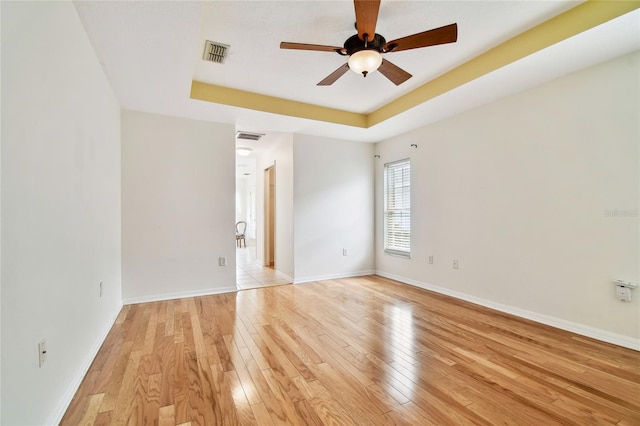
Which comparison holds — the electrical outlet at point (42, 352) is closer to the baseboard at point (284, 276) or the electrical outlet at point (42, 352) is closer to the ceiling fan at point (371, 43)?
the ceiling fan at point (371, 43)

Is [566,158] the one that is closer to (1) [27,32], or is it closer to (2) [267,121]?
(2) [267,121]

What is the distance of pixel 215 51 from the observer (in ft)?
8.82

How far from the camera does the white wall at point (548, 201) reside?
2504 millimetres

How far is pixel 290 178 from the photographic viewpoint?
191 inches

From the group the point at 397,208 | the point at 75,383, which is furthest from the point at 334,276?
the point at 75,383

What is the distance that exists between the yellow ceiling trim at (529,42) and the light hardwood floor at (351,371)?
2.51 m

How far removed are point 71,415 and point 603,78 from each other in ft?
15.4

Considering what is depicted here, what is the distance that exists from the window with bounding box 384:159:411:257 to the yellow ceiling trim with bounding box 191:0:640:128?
39.2 inches

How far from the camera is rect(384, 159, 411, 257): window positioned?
15.6 ft

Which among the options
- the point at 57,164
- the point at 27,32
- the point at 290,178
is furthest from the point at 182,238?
the point at 27,32

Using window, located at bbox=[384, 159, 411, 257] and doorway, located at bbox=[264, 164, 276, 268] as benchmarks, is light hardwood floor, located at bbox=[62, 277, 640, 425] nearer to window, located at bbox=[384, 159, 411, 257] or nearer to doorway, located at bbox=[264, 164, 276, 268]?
window, located at bbox=[384, 159, 411, 257]

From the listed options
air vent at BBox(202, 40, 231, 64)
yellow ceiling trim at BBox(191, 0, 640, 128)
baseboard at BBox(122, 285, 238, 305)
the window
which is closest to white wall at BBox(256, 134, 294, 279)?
yellow ceiling trim at BBox(191, 0, 640, 128)

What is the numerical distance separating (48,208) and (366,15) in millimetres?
2198

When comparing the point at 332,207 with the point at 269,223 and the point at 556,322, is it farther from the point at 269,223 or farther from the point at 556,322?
the point at 556,322
